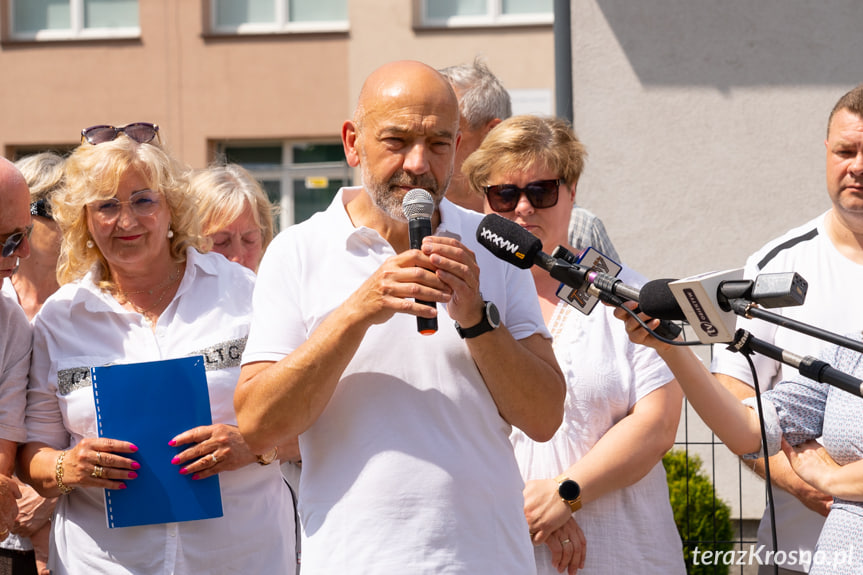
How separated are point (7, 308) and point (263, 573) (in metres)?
1.21

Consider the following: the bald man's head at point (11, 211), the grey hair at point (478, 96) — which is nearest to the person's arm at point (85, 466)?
the bald man's head at point (11, 211)

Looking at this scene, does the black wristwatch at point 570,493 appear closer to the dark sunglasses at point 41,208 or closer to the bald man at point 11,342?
the bald man at point 11,342

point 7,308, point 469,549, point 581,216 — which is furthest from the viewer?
point 581,216

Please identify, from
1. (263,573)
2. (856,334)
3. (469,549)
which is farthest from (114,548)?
(856,334)

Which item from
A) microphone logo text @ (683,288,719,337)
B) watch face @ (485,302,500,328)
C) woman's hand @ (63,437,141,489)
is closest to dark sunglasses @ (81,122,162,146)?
woman's hand @ (63,437,141,489)

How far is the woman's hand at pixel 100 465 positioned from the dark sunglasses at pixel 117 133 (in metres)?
1.08

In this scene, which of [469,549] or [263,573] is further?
[263,573]

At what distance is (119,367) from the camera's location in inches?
135

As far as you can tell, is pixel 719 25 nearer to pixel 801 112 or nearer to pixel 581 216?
pixel 801 112

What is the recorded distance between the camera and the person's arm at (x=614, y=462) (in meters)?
3.53

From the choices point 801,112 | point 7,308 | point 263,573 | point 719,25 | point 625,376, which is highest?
point 719,25

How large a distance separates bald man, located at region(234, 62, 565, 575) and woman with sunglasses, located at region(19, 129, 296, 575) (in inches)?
30.4

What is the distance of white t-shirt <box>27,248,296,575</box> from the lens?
3.44 meters

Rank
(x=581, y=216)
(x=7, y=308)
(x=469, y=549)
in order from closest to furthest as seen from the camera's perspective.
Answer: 1. (x=469, y=549)
2. (x=7, y=308)
3. (x=581, y=216)
